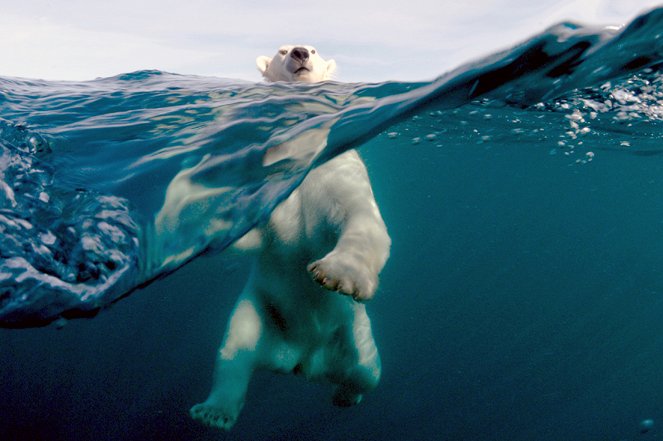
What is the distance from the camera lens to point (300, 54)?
4824mm

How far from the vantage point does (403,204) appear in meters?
38.9

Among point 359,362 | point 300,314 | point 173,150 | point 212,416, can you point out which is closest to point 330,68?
point 173,150

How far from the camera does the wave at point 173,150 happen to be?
9.68 feet

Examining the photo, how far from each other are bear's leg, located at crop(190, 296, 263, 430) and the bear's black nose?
97.7 inches

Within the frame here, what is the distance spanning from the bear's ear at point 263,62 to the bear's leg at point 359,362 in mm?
3129

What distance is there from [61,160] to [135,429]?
267 inches

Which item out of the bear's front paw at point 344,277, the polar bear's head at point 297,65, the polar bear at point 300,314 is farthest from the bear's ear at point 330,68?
the bear's front paw at point 344,277

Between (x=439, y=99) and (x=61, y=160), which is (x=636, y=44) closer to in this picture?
(x=439, y=99)

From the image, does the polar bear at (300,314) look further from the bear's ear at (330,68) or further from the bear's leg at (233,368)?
the bear's ear at (330,68)

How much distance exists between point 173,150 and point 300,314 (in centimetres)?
171

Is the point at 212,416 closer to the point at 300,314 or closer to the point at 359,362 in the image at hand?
the point at 300,314

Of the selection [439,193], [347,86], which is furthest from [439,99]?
[439,193]

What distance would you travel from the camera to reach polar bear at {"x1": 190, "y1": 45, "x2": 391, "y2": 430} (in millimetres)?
3633

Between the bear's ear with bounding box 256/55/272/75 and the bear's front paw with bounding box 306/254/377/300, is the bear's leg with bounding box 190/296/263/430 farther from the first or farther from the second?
the bear's ear with bounding box 256/55/272/75
